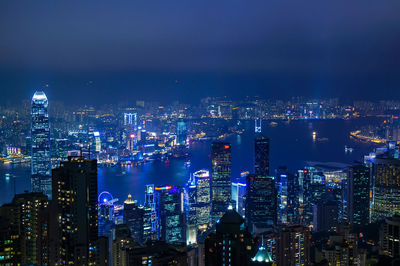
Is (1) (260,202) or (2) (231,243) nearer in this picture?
(2) (231,243)

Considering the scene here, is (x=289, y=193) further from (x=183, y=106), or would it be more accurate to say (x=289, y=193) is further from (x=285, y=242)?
(x=285, y=242)

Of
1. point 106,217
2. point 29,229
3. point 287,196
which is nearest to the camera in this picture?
point 29,229

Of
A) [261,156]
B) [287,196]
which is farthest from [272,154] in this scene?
[287,196]

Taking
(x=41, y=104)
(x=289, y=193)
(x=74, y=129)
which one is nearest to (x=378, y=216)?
(x=289, y=193)

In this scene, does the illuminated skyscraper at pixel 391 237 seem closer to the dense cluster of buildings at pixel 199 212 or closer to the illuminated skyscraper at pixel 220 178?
the dense cluster of buildings at pixel 199 212

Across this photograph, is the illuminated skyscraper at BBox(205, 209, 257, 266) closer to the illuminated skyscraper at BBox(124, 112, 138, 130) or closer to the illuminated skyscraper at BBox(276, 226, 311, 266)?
the illuminated skyscraper at BBox(276, 226, 311, 266)

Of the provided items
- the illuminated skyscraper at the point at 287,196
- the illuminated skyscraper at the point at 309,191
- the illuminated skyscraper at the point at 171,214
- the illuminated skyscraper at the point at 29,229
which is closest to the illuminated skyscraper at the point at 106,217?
the illuminated skyscraper at the point at 171,214

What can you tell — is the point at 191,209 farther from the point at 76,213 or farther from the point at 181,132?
the point at 76,213
